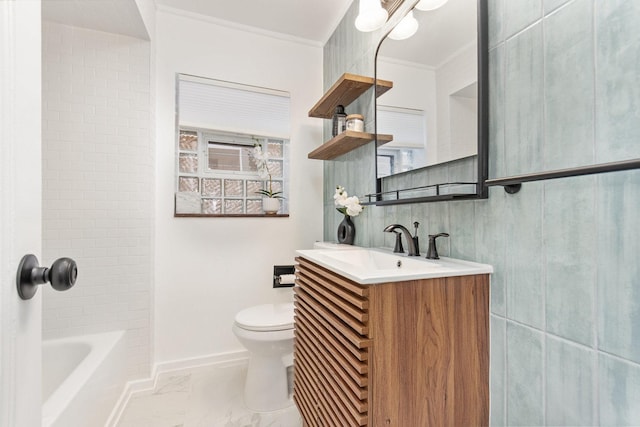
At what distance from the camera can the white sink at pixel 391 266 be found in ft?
2.94

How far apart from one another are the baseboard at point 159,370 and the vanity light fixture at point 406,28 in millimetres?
2319

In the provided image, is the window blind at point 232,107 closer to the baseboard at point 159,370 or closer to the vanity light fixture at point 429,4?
the vanity light fixture at point 429,4

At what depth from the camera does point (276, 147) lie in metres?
2.50

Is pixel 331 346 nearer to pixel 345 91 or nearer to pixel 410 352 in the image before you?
pixel 410 352

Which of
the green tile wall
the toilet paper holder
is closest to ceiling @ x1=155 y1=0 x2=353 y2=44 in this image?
the green tile wall

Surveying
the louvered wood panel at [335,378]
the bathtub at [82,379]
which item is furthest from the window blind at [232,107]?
the louvered wood panel at [335,378]

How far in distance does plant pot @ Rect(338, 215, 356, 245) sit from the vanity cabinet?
93 centimetres

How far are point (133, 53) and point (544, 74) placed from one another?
229 centimetres

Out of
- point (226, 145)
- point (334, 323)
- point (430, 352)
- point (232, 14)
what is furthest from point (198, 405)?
point (232, 14)

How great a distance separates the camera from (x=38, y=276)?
561 millimetres

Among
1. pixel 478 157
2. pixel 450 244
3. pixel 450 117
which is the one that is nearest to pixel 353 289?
pixel 450 244

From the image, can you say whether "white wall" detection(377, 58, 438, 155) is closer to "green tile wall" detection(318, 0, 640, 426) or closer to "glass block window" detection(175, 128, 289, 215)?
"green tile wall" detection(318, 0, 640, 426)

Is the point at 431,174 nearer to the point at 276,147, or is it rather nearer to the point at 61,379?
the point at 276,147

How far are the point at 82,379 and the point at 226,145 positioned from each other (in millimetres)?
1677
